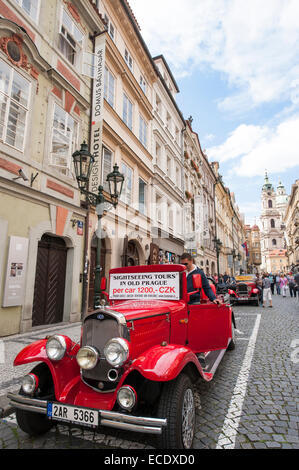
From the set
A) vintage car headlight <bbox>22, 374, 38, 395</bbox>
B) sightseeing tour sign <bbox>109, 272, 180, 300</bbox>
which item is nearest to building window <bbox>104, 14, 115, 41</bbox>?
sightseeing tour sign <bbox>109, 272, 180, 300</bbox>

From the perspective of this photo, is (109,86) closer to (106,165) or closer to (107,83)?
(107,83)

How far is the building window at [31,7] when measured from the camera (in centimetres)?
784

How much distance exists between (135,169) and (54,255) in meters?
7.04

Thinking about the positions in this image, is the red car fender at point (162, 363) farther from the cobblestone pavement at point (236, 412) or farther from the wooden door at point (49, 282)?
the wooden door at point (49, 282)

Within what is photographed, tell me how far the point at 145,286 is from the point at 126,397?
5.63 feet

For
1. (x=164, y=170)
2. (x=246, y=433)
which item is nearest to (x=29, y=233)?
(x=246, y=433)

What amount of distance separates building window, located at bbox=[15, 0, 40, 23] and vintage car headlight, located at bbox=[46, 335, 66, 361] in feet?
31.0

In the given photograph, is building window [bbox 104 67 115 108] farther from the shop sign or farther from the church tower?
the church tower

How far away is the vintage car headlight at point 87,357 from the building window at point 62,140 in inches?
278

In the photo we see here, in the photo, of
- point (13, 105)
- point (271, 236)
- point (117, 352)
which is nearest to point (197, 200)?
point (13, 105)

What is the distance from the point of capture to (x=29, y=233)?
7.36 m

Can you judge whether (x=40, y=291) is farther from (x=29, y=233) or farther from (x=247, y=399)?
(x=247, y=399)

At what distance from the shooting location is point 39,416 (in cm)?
255

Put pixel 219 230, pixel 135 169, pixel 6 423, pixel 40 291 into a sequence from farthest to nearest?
1. pixel 219 230
2. pixel 135 169
3. pixel 40 291
4. pixel 6 423
